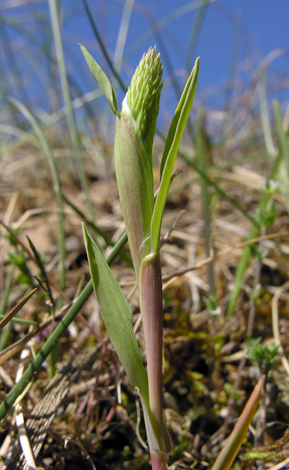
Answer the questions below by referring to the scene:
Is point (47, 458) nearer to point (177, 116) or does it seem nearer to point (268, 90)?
point (177, 116)

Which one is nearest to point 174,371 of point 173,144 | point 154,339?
point 154,339

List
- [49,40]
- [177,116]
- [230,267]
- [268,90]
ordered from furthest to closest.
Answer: [268,90], [49,40], [230,267], [177,116]

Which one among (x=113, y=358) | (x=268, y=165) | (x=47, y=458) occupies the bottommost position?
(x=47, y=458)

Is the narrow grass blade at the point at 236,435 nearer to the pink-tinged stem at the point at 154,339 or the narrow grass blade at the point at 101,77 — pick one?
the pink-tinged stem at the point at 154,339

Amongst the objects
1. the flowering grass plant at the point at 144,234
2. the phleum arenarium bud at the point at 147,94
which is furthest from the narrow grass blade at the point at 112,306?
the phleum arenarium bud at the point at 147,94

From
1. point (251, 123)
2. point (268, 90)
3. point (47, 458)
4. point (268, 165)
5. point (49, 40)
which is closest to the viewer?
point (47, 458)

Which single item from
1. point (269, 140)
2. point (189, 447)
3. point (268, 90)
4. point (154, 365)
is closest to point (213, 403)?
point (189, 447)
